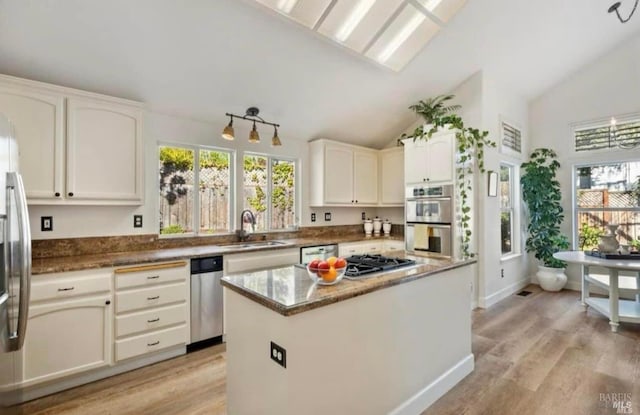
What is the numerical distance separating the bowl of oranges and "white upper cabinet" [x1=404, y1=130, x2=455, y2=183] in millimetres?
2677

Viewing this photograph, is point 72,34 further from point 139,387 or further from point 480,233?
point 480,233

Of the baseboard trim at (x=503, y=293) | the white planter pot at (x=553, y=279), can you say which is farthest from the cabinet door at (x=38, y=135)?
the white planter pot at (x=553, y=279)

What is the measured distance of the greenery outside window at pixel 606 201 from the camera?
4.44 meters

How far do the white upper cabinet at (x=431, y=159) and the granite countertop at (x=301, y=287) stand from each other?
2021mm

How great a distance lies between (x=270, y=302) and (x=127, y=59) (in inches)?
96.6

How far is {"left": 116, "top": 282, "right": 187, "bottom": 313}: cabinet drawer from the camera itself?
245 centimetres

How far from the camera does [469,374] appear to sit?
2.43 m

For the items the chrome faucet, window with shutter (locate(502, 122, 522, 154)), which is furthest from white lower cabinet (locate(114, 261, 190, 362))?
window with shutter (locate(502, 122, 522, 154))

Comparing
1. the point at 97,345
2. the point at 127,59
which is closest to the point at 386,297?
the point at 97,345

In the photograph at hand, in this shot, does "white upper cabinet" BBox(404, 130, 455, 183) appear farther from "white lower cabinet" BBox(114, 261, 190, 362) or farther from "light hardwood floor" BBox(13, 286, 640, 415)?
"white lower cabinet" BBox(114, 261, 190, 362)

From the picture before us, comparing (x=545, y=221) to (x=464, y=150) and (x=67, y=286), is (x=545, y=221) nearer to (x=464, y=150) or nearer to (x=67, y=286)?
(x=464, y=150)

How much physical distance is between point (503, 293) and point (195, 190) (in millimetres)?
4425

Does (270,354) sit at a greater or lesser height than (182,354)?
Result: greater

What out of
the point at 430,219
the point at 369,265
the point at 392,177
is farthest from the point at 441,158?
the point at 369,265
